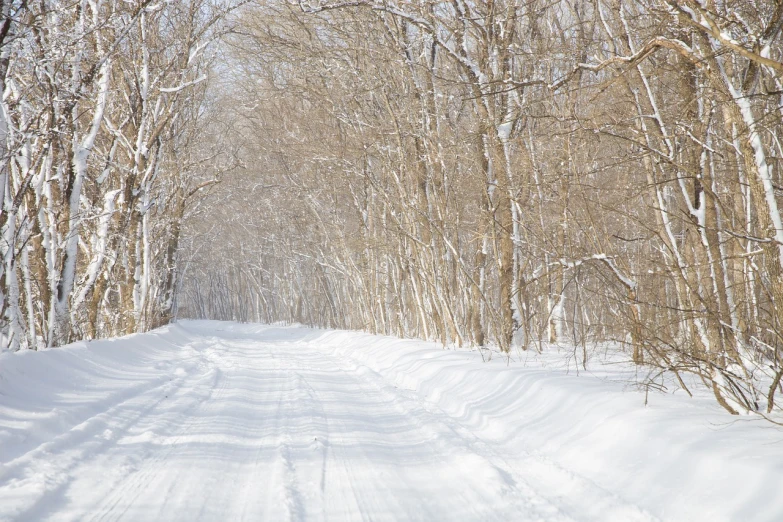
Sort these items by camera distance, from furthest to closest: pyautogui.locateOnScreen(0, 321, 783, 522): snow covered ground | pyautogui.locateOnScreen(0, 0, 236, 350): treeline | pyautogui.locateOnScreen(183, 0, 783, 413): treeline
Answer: pyautogui.locateOnScreen(0, 0, 236, 350): treeline
pyautogui.locateOnScreen(183, 0, 783, 413): treeline
pyautogui.locateOnScreen(0, 321, 783, 522): snow covered ground

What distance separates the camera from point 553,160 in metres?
9.93

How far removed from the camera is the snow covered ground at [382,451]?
3.68 meters

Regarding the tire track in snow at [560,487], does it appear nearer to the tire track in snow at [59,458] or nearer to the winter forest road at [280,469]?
the winter forest road at [280,469]

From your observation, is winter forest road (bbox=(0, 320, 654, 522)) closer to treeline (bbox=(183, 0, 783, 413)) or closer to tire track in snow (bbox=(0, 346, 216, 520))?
tire track in snow (bbox=(0, 346, 216, 520))

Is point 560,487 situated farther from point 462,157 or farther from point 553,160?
point 462,157

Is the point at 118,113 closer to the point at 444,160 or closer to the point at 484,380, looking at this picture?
the point at 444,160

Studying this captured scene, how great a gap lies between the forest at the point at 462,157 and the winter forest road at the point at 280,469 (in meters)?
1.60

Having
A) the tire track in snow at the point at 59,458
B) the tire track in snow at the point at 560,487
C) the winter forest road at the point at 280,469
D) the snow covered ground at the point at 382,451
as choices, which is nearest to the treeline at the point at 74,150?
the snow covered ground at the point at 382,451

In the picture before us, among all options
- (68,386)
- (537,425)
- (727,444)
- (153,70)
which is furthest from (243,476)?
(153,70)

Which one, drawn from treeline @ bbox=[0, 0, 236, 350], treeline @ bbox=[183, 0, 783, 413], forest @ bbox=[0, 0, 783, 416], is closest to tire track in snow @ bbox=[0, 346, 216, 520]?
treeline @ bbox=[0, 0, 236, 350]

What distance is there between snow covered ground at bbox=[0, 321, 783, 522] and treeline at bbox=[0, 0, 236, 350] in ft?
5.97

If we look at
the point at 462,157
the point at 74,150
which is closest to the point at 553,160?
the point at 462,157

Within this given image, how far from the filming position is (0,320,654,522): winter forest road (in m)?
3.76

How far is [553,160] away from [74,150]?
7.97 metres
